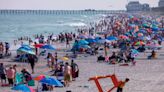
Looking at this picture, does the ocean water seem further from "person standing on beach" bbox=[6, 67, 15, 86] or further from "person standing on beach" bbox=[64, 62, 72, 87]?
"person standing on beach" bbox=[64, 62, 72, 87]

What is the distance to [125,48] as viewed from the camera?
2895 cm

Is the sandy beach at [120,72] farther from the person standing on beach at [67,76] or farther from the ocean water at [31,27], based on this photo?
the ocean water at [31,27]

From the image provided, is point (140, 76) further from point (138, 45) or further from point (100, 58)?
point (138, 45)

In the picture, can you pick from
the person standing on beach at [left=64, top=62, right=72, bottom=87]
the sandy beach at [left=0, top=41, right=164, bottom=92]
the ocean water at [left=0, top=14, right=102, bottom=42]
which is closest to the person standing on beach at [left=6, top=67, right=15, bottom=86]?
the sandy beach at [left=0, top=41, right=164, bottom=92]

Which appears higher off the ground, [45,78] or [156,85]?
[45,78]

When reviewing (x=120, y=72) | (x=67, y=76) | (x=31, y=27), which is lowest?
(x=31, y=27)

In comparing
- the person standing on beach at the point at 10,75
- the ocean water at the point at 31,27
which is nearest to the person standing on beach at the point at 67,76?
the person standing on beach at the point at 10,75

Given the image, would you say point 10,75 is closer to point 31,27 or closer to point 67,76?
point 67,76

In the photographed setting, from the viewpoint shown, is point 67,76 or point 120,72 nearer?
point 67,76

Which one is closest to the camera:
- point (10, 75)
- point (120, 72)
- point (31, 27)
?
point (10, 75)

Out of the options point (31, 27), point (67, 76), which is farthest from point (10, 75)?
point (31, 27)

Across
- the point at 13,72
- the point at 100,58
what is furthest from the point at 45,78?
the point at 100,58

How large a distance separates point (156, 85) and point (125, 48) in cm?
1162

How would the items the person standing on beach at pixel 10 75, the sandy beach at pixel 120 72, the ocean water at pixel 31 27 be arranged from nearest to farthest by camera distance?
the sandy beach at pixel 120 72, the person standing on beach at pixel 10 75, the ocean water at pixel 31 27
